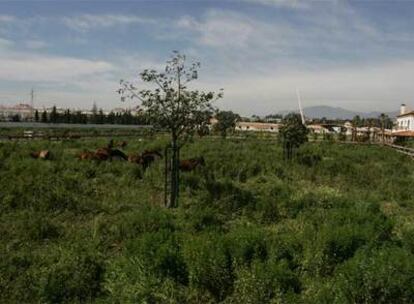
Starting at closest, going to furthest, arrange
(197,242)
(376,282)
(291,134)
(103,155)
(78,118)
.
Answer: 1. (376,282)
2. (197,242)
3. (103,155)
4. (291,134)
5. (78,118)

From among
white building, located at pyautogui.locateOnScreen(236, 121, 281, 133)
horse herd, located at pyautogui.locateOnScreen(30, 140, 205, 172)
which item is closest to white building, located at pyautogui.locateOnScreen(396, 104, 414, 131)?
white building, located at pyautogui.locateOnScreen(236, 121, 281, 133)

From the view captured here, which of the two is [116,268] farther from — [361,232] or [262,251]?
[361,232]

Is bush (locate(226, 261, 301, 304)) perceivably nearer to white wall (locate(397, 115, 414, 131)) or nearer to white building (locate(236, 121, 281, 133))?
white wall (locate(397, 115, 414, 131))

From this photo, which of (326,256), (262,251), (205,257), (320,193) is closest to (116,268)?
(205,257)

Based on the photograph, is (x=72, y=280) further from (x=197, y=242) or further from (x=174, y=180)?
(x=174, y=180)

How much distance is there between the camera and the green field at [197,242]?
6910mm

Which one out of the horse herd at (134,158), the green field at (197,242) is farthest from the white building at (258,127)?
the green field at (197,242)

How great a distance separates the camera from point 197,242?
802cm

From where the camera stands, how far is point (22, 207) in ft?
40.4

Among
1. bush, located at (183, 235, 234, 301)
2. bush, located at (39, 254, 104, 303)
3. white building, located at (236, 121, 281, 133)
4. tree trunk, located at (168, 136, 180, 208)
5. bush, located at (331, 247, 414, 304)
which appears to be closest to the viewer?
bush, located at (331, 247, 414, 304)

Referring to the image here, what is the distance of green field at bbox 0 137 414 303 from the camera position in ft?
22.7

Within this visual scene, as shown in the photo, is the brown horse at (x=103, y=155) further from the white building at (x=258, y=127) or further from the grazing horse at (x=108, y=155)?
the white building at (x=258, y=127)

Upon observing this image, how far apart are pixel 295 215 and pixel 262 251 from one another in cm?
404

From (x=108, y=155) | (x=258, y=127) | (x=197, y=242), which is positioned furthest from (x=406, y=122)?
(x=197, y=242)
